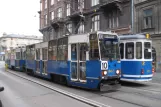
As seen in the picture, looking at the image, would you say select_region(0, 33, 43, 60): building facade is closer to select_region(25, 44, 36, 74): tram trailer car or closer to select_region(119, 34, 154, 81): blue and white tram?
select_region(25, 44, 36, 74): tram trailer car

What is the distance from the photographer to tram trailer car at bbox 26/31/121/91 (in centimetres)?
1165

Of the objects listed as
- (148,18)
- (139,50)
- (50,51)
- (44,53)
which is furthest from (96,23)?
(139,50)

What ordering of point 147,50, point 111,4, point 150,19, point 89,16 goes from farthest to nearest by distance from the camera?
point 89,16
point 111,4
point 150,19
point 147,50

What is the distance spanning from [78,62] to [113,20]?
721 inches

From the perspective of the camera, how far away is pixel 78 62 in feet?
42.4

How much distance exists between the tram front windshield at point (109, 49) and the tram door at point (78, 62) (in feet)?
3.40

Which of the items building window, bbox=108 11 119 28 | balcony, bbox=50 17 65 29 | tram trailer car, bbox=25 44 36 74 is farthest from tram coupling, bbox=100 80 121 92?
balcony, bbox=50 17 65 29

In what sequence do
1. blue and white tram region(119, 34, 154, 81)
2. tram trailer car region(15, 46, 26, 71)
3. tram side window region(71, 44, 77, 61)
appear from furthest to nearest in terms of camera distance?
tram trailer car region(15, 46, 26, 71)
blue and white tram region(119, 34, 154, 81)
tram side window region(71, 44, 77, 61)

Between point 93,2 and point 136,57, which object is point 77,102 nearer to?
point 136,57

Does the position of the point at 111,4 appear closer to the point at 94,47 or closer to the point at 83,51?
the point at 83,51

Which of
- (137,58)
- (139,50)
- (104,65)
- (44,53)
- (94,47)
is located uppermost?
(94,47)

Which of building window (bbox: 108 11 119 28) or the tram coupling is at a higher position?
building window (bbox: 108 11 119 28)

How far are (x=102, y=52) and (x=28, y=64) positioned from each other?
12.8 meters

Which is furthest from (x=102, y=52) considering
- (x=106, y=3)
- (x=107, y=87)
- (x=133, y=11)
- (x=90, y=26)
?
(x=90, y=26)
